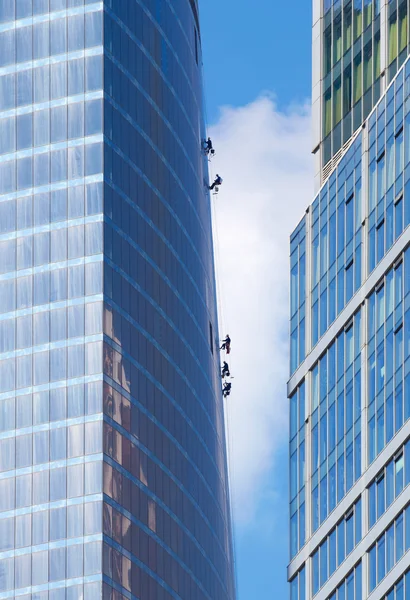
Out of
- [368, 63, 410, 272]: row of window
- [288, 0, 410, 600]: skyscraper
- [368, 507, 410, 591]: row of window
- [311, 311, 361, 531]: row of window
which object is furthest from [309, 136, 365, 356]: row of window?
[368, 507, 410, 591]: row of window

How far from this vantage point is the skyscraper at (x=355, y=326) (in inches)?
3686

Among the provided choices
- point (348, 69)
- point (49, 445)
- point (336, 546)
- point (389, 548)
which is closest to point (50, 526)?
point (49, 445)

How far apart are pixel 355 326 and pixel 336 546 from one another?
11.1 m

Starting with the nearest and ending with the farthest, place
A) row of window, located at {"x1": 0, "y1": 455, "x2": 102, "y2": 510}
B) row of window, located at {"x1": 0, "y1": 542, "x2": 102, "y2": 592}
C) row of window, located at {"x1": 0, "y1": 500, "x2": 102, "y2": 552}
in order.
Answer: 1. row of window, located at {"x1": 0, "y1": 542, "x2": 102, "y2": 592}
2. row of window, located at {"x1": 0, "y1": 500, "x2": 102, "y2": 552}
3. row of window, located at {"x1": 0, "y1": 455, "x2": 102, "y2": 510}

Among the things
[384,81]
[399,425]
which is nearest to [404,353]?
[399,425]

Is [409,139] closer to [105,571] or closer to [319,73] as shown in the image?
[319,73]

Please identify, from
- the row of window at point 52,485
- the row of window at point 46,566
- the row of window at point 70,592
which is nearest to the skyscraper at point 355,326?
the row of window at point 70,592

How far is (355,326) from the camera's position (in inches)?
3944

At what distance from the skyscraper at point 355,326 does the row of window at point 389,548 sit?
0.09 metres

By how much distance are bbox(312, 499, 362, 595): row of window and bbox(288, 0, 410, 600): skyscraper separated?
0.10m

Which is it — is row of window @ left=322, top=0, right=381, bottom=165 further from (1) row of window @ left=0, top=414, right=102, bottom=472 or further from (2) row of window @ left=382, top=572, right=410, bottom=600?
(1) row of window @ left=0, top=414, right=102, bottom=472

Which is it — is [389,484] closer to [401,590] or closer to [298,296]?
[401,590]

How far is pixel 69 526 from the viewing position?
193 m

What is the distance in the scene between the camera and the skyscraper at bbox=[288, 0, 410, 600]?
93.6 meters
